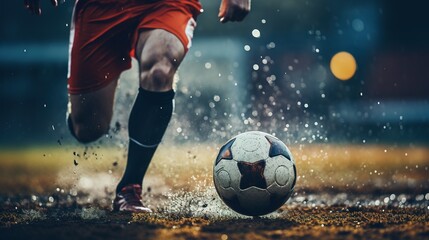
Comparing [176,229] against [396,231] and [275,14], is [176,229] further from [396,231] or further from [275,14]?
[275,14]

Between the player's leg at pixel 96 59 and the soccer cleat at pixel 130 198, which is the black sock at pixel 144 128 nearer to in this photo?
the soccer cleat at pixel 130 198

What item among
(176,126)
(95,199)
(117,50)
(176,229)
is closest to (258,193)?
(176,229)

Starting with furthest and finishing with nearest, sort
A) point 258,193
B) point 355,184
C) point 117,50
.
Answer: point 355,184, point 117,50, point 258,193

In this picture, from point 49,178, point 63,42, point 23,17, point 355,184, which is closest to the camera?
point 355,184

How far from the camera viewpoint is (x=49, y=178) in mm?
7664

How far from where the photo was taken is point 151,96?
4012 millimetres

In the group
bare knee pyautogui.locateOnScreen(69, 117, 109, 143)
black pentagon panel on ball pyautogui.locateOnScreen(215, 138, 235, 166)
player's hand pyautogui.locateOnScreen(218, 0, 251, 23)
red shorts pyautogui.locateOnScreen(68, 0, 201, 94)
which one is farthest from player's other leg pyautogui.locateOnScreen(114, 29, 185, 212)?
bare knee pyautogui.locateOnScreen(69, 117, 109, 143)

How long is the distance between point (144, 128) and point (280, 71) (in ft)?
64.3

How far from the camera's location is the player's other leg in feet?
12.9

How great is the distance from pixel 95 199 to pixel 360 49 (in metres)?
19.0

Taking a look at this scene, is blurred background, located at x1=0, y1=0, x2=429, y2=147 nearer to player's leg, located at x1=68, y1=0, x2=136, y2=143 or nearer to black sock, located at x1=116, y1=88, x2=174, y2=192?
player's leg, located at x1=68, y1=0, x2=136, y2=143

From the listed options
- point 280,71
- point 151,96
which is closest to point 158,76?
point 151,96

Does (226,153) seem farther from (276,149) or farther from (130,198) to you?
(130,198)

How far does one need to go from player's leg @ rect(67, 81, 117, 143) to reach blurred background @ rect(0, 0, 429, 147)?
1056 centimetres
